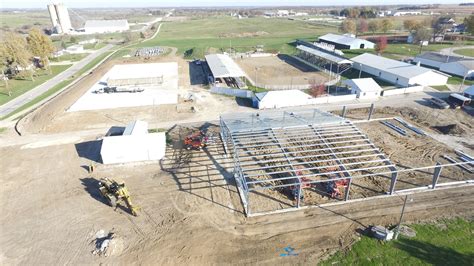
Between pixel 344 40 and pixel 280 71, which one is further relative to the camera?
pixel 344 40

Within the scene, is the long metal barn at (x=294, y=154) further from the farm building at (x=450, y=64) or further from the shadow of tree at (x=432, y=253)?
the farm building at (x=450, y=64)

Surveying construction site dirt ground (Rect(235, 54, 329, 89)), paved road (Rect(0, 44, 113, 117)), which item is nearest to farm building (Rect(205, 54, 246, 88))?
construction site dirt ground (Rect(235, 54, 329, 89))

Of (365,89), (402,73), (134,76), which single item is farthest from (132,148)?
(402,73)

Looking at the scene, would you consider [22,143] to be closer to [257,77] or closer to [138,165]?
[138,165]

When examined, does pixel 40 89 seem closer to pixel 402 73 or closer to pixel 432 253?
pixel 432 253

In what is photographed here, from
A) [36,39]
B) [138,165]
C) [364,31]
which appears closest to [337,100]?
[138,165]

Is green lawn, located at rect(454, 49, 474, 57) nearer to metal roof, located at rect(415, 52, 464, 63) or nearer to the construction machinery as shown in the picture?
metal roof, located at rect(415, 52, 464, 63)
